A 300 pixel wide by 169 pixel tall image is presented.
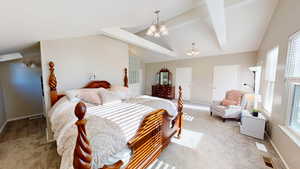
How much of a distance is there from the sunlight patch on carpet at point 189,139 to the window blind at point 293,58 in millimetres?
1978

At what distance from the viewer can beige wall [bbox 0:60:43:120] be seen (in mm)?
3635

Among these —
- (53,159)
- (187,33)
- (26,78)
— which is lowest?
(53,159)

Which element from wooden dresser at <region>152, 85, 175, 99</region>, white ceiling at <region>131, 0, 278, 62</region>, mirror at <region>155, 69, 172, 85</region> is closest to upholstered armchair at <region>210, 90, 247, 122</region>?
white ceiling at <region>131, 0, 278, 62</region>

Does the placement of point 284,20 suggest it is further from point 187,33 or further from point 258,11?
point 187,33

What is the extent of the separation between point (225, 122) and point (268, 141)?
108cm

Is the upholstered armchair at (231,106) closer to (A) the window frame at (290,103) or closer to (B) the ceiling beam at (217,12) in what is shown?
(A) the window frame at (290,103)

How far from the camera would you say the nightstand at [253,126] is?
2596 millimetres

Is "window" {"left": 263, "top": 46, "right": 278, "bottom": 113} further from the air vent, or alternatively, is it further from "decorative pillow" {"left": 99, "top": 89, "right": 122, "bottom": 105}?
"decorative pillow" {"left": 99, "top": 89, "right": 122, "bottom": 105}

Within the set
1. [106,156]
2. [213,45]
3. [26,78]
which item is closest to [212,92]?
→ [213,45]

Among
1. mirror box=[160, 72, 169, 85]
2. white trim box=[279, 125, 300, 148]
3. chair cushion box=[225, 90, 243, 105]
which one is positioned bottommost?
white trim box=[279, 125, 300, 148]

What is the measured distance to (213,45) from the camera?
4602 millimetres

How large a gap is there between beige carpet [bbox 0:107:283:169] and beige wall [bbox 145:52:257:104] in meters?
2.76

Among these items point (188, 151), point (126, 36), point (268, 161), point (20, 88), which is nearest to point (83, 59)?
point (126, 36)

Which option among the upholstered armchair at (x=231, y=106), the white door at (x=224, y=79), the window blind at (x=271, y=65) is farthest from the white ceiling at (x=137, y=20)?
the upholstered armchair at (x=231, y=106)
